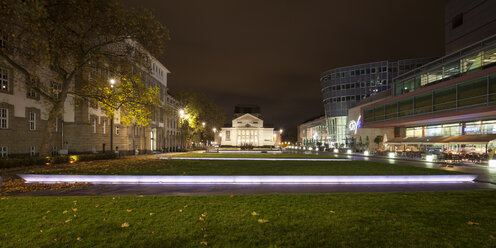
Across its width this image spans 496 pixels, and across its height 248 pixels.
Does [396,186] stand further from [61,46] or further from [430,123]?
[430,123]

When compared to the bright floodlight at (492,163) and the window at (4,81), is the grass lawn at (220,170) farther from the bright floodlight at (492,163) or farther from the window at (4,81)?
the window at (4,81)

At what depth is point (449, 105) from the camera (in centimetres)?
3316

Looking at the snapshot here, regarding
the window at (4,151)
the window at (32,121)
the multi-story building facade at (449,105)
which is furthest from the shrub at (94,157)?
the multi-story building facade at (449,105)

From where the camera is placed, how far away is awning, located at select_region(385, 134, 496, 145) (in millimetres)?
30266

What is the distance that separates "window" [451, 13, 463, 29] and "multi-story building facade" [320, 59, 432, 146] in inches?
594

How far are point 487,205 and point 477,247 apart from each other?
4640 mm

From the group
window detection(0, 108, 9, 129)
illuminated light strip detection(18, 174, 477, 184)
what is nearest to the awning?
illuminated light strip detection(18, 174, 477, 184)

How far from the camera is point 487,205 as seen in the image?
8.13 m

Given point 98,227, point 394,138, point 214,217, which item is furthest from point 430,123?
point 98,227

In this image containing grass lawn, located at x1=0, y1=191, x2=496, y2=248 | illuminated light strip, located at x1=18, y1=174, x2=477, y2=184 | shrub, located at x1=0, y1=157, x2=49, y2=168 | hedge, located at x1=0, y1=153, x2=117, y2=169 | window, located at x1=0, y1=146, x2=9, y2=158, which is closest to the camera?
grass lawn, located at x1=0, y1=191, x2=496, y2=248

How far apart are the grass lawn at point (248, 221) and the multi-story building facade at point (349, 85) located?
7161 centimetres

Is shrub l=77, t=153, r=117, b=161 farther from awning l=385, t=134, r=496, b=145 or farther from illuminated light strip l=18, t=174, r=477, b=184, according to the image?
awning l=385, t=134, r=496, b=145

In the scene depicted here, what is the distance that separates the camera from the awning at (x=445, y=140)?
30266mm

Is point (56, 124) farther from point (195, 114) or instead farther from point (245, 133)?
point (245, 133)
